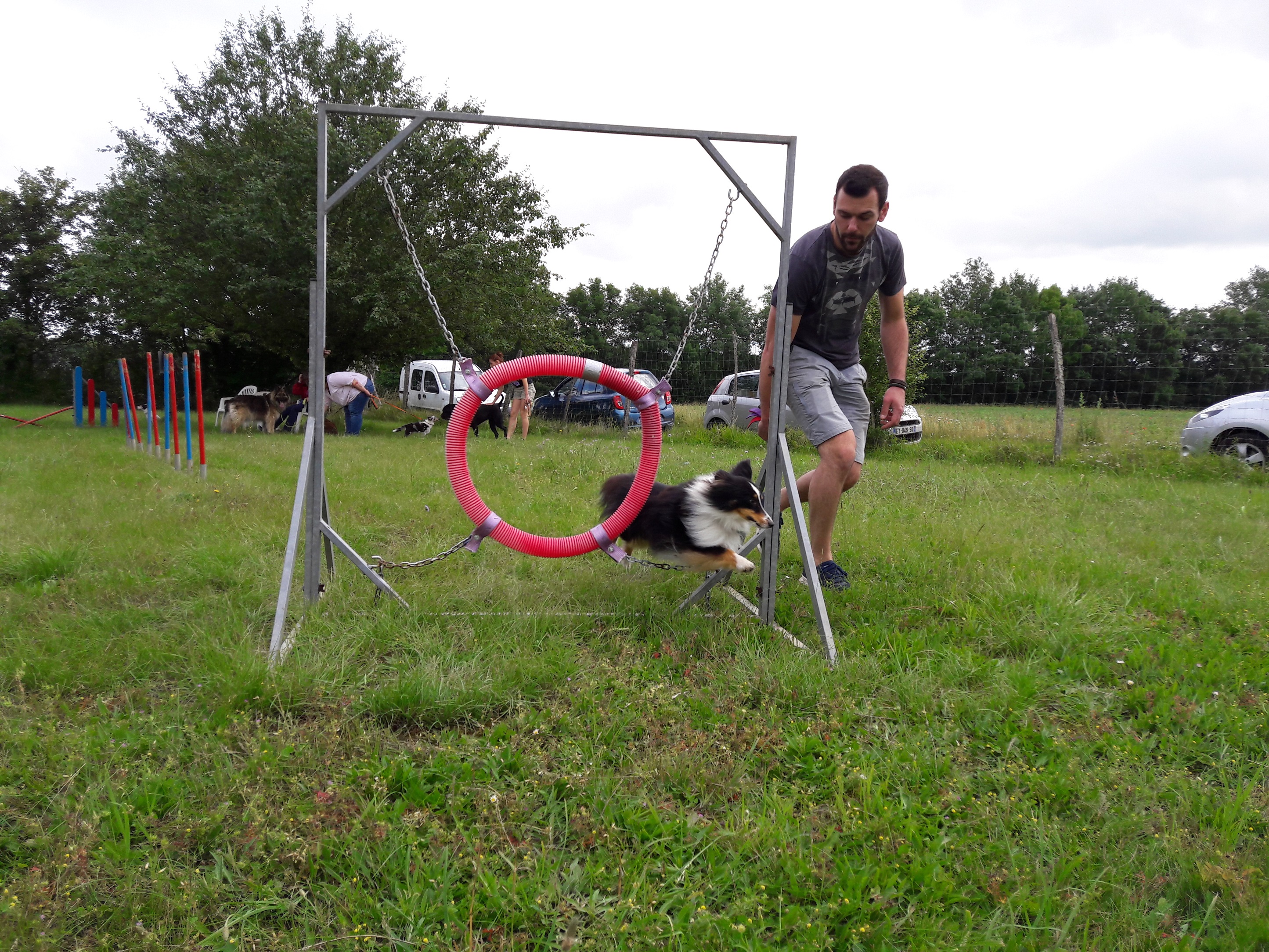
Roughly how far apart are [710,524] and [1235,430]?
764cm

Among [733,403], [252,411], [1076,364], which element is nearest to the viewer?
[1076,364]

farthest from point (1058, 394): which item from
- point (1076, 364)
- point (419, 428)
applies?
point (419, 428)

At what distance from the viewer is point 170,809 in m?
1.82

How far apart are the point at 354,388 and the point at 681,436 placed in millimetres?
5184

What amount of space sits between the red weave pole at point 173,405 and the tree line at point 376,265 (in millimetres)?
5216

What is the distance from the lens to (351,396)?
39.0ft

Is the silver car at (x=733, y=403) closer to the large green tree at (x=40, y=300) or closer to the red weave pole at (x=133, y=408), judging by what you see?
the red weave pole at (x=133, y=408)

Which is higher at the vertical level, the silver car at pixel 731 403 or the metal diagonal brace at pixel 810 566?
the silver car at pixel 731 403

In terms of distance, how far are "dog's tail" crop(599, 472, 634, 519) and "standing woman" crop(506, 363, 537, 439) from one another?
6103 mm

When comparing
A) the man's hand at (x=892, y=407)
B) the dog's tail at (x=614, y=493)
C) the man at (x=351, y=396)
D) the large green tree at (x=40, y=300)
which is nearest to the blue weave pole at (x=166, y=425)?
the man at (x=351, y=396)

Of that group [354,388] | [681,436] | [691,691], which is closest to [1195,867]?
[691,691]

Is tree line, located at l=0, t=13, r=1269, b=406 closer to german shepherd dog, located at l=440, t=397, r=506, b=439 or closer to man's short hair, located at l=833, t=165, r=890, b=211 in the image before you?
german shepherd dog, located at l=440, t=397, r=506, b=439

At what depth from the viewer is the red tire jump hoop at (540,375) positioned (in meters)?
2.89

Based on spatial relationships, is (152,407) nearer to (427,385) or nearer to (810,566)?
(810,566)
